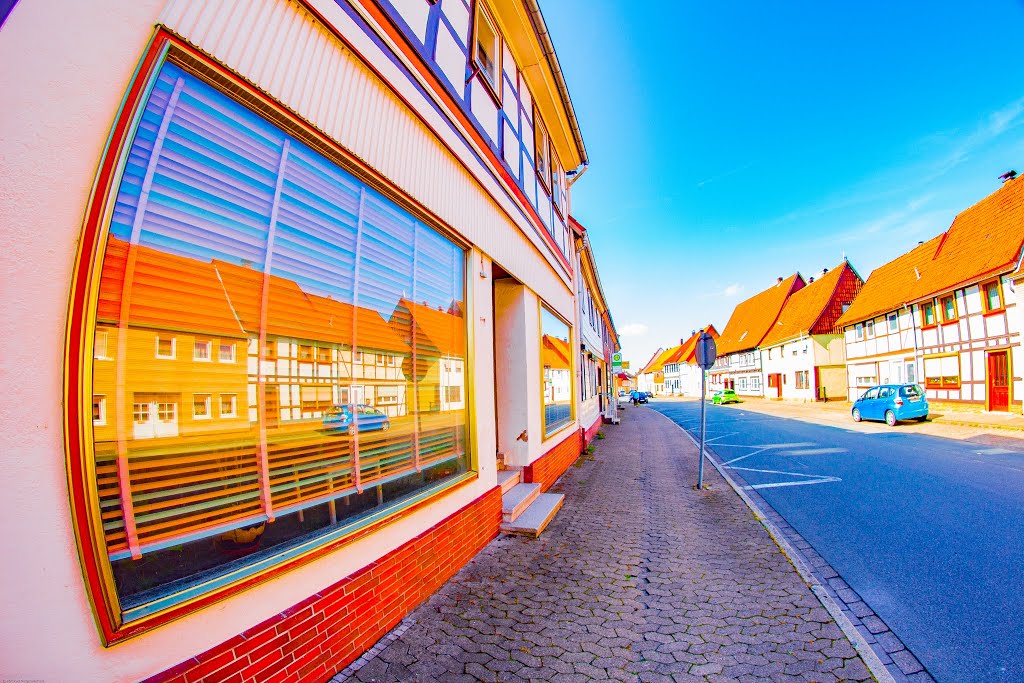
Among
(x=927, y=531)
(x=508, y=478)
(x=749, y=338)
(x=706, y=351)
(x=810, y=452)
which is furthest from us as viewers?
(x=749, y=338)

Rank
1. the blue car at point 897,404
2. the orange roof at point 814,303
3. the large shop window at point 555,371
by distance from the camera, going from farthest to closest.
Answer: the orange roof at point 814,303
the blue car at point 897,404
the large shop window at point 555,371

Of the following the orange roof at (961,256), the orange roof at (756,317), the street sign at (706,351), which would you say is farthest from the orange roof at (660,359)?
the street sign at (706,351)

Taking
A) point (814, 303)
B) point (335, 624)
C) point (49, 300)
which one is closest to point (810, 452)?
point (335, 624)

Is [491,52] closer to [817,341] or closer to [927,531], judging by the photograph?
[927,531]

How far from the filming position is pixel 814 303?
35.2 meters

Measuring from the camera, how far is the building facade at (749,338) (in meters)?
42.8

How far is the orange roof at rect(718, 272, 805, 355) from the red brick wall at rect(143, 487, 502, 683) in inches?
1775

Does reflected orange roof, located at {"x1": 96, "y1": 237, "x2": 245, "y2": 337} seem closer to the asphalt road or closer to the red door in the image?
the asphalt road

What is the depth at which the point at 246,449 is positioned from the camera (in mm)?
2412

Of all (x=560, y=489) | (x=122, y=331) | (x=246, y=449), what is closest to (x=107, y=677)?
(x=246, y=449)

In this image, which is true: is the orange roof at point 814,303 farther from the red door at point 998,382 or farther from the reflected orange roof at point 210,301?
the reflected orange roof at point 210,301

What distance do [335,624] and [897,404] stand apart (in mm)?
19704

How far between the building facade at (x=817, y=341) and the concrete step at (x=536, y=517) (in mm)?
34234

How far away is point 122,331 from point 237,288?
1.91 ft
